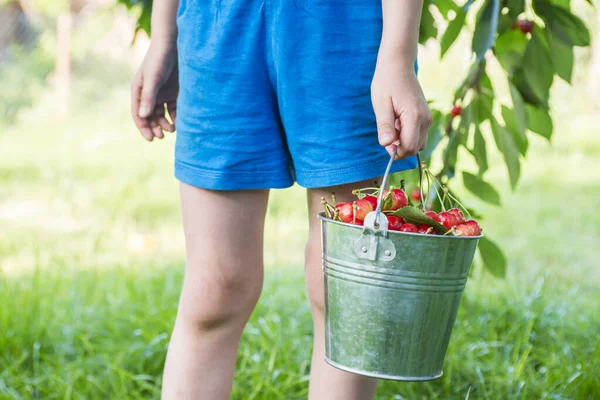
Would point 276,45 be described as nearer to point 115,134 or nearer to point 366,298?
point 366,298

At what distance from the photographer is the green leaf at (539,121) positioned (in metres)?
1.91

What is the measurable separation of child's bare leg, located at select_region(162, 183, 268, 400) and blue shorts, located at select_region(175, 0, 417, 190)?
7cm

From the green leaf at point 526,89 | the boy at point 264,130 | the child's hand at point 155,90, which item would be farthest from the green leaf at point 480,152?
the child's hand at point 155,90

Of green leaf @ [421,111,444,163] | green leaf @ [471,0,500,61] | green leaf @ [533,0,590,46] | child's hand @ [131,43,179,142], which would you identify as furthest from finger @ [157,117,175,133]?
green leaf @ [533,0,590,46]

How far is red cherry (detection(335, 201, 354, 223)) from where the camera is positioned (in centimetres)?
119

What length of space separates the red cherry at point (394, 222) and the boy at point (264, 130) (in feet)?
0.34

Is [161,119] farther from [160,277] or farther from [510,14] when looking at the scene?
[160,277]

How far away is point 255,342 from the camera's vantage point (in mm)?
2439

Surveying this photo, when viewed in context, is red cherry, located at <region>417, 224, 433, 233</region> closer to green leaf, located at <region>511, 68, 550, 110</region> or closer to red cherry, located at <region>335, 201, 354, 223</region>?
red cherry, located at <region>335, 201, 354, 223</region>

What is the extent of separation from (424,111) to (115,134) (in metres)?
6.05

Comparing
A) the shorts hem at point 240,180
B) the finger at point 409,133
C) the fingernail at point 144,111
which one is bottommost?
the shorts hem at point 240,180

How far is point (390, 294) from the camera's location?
46.7 inches

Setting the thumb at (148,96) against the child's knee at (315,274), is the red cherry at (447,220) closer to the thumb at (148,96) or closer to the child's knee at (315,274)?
the child's knee at (315,274)

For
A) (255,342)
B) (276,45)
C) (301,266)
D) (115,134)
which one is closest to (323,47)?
(276,45)
